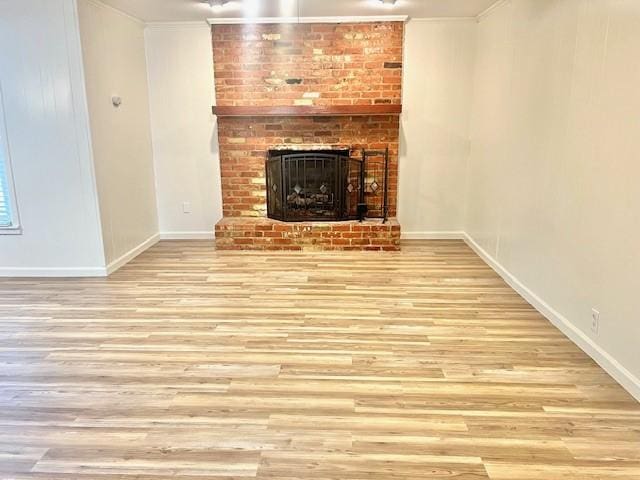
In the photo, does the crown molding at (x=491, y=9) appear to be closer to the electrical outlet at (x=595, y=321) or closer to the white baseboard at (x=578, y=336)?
the white baseboard at (x=578, y=336)

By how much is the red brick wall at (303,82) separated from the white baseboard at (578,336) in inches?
75.6

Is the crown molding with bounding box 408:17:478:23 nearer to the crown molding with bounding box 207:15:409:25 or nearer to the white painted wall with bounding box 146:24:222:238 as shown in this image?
the crown molding with bounding box 207:15:409:25

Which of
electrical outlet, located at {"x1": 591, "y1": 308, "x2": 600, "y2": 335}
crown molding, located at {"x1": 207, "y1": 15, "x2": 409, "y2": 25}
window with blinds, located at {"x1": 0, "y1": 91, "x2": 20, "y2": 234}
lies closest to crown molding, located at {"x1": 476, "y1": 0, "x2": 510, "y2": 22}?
crown molding, located at {"x1": 207, "y1": 15, "x2": 409, "y2": 25}

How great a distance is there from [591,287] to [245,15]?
161 inches

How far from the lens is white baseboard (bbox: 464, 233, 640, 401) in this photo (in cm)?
234

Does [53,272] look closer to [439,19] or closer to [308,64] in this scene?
[308,64]

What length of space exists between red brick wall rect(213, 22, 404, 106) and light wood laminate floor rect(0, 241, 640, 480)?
230 centimetres

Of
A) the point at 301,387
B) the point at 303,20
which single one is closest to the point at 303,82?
the point at 303,20

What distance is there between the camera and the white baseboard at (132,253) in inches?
172

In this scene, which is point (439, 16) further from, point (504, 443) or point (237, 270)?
point (504, 443)

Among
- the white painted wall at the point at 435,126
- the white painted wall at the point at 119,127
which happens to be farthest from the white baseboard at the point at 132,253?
the white painted wall at the point at 435,126

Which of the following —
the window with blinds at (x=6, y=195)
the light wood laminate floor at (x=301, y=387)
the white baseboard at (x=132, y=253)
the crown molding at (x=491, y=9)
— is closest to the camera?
the light wood laminate floor at (x=301, y=387)

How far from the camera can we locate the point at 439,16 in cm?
490

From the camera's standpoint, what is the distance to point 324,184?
5172 mm
